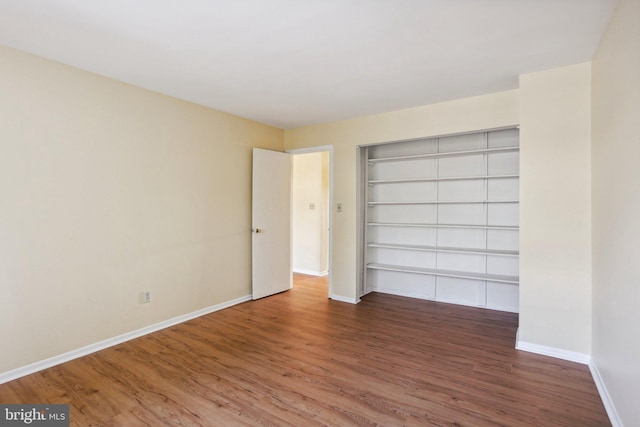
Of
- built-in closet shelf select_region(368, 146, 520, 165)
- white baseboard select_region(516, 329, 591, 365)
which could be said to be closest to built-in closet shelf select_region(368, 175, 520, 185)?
built-in closet shelf select_region(368, 146, 520, 165)

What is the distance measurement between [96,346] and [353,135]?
364 cm

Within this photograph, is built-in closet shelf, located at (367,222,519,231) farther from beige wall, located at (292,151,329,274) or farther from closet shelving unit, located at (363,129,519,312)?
beige wall, located at (292,151,329,274)

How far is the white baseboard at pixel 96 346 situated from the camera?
2420 mm

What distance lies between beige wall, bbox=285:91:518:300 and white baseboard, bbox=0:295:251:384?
171cm

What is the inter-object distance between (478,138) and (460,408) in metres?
3.16

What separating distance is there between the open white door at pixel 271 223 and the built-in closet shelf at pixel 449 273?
1.32m

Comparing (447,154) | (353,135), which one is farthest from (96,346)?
(447,154)

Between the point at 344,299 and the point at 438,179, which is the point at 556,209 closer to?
the point at 438,179

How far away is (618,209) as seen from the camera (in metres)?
1.90

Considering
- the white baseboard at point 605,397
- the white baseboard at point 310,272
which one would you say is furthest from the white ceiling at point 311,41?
the white baseboard at point 310,272

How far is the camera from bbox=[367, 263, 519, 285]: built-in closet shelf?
3.74m

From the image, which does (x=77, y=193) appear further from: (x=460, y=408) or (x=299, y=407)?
(x=460, y=408)

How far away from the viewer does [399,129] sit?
398cm

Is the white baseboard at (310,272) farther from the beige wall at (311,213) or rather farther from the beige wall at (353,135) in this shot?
the beige wall at (353,135)
